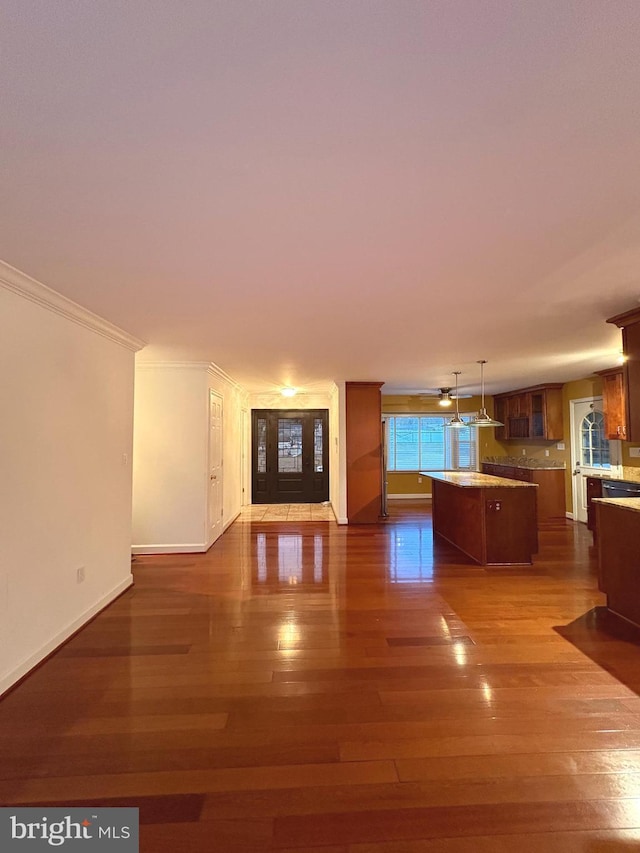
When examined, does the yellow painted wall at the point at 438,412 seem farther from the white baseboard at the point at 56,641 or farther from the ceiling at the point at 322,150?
the white baseboard at the point at 56,641

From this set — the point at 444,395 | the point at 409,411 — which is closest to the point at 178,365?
the point at 444,395

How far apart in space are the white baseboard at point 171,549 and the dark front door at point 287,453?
3722mm

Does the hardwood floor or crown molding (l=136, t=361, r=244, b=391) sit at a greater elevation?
crown molding (l=136, t=361, r=244, b=391)

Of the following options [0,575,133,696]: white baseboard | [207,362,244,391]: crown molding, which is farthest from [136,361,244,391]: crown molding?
[0,575,133,696]: white baseboard

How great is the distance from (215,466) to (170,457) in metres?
0.73

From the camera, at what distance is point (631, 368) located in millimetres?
3344

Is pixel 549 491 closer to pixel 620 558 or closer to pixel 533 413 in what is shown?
pixel 533 413

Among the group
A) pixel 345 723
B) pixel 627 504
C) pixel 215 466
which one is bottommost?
pixel 345 723

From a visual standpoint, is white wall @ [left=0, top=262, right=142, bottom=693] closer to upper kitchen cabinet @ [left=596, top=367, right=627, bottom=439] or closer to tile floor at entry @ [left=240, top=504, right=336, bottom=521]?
tile floor at entry @ [left=240, top=504, right=336, bottom=521]

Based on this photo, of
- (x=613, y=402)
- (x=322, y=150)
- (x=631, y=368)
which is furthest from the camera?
(x=613, y=402)

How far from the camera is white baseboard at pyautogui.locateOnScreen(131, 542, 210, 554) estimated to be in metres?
5.09

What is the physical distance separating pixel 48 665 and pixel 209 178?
297 cm

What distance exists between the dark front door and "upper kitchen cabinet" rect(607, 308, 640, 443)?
19.7 ft

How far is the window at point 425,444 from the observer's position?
9.32 meters
